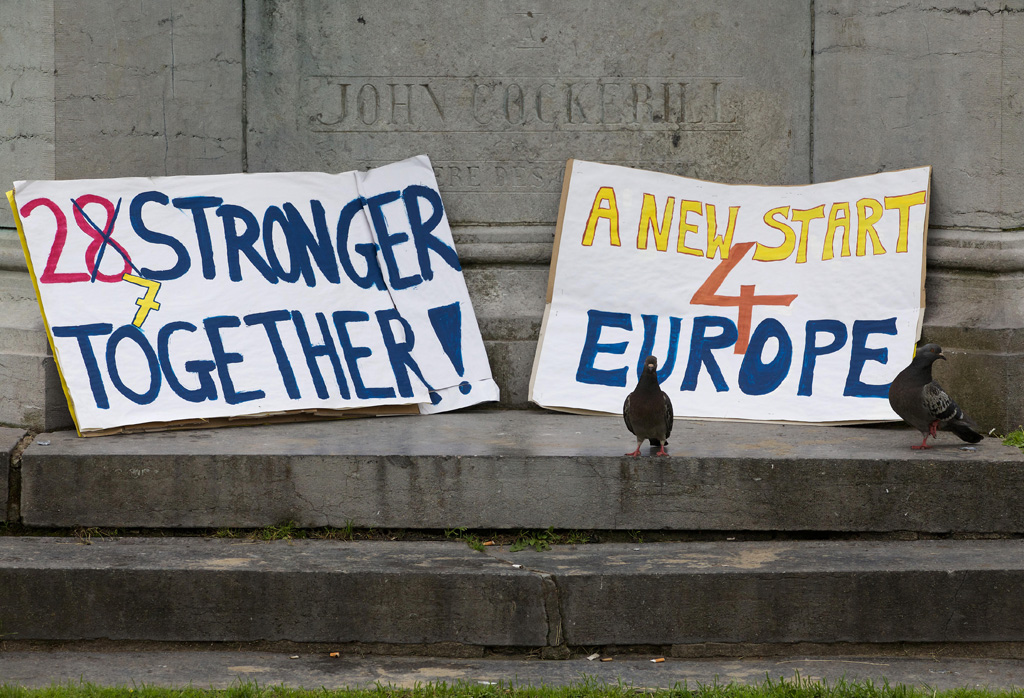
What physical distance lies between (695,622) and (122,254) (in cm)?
317

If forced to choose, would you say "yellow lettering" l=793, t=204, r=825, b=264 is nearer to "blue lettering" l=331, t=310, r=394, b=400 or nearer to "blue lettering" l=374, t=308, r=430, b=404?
"blue lettering" l=374, t=308, r=430, b=404

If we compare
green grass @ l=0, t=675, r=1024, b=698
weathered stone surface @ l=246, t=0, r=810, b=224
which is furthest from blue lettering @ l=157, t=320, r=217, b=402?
green grass @ l=0, t=675, r=1024, b=698

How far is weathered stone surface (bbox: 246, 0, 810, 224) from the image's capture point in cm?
611

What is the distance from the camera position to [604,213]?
237 inches

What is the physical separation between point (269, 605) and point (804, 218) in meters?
3.42

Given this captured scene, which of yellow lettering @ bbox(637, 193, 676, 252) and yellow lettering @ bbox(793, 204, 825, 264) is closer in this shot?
yellow lettering @ bbox(793, 204, 825, 264)

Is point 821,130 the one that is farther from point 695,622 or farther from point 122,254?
point 122,254

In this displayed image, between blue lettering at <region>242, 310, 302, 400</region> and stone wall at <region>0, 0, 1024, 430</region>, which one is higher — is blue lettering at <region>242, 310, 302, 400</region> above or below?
below

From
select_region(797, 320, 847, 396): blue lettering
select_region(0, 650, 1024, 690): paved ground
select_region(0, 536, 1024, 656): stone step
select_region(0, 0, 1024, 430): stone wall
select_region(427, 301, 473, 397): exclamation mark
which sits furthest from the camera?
select_region(0, 0, 1024, 430): stone wall

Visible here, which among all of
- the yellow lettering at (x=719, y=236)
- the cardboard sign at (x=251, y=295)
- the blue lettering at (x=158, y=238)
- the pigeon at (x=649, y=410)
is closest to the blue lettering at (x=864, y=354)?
the yellow lettering at (x=719, y=236)

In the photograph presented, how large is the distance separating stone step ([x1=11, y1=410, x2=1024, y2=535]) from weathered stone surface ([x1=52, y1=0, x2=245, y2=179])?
187cm

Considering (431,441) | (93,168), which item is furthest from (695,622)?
(93,168)

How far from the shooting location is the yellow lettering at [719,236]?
591 centimetres

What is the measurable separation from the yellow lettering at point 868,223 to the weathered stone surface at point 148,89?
3349mm
